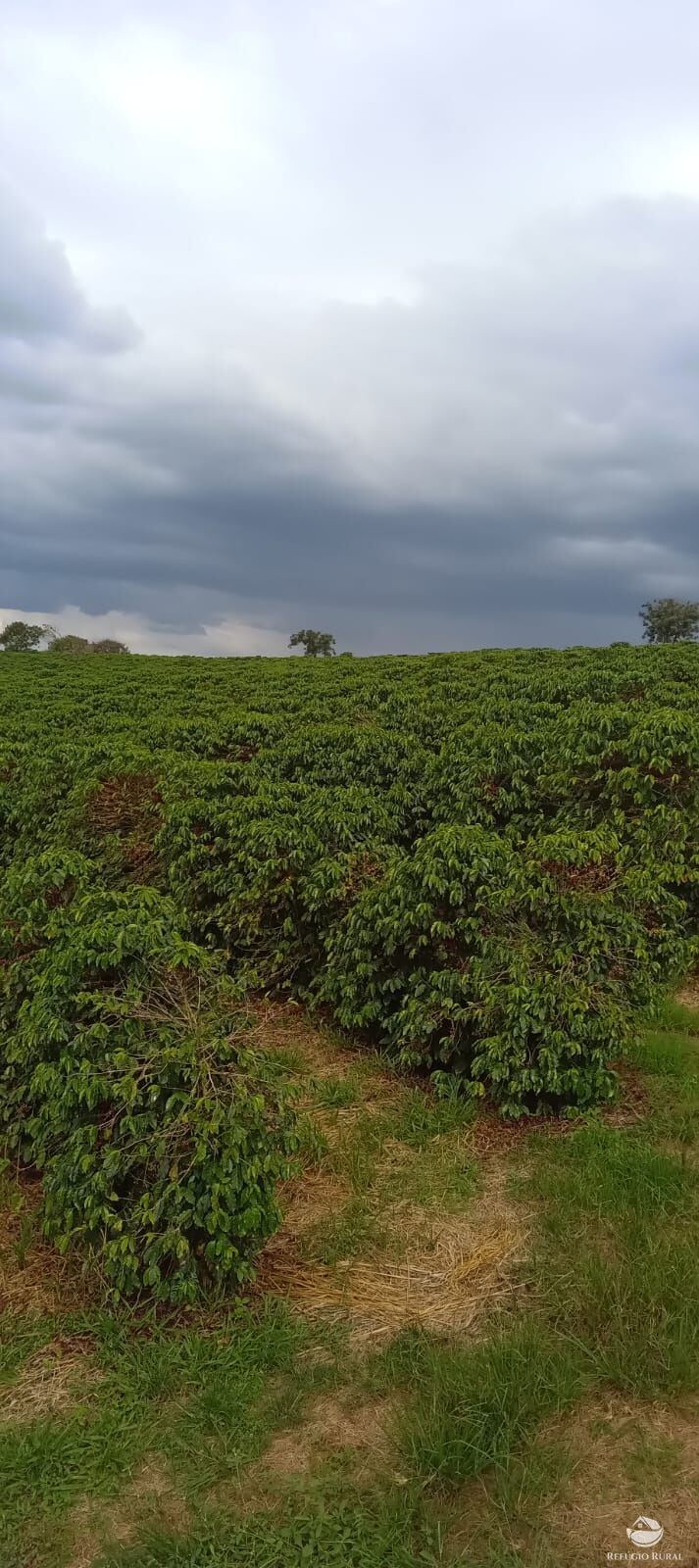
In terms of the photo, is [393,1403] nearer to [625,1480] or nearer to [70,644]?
[625,1480]

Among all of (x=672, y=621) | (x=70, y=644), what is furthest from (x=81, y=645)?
(x=672, y=621)

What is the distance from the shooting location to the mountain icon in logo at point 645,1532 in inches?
92.7

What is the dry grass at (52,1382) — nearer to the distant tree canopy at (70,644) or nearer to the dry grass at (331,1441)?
the dry grass at (331,1441)

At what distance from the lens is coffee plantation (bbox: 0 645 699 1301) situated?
335 centimetres

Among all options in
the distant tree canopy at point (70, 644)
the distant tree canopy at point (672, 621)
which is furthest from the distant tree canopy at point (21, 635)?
the distant tree canopy at point (672, 621)

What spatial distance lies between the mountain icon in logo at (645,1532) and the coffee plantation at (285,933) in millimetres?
1508

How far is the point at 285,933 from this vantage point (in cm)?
601

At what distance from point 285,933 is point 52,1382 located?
10.7ft

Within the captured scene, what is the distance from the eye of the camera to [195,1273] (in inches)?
127

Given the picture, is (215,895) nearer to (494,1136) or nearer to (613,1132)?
(494,1136)

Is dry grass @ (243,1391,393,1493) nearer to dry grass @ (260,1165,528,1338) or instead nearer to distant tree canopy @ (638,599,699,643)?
dry grass @ (260,1165,528,1338)

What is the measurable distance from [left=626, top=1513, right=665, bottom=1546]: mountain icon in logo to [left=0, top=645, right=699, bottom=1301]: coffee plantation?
151 centimetres

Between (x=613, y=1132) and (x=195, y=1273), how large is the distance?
235 cm

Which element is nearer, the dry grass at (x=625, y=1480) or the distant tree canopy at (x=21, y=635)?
the dry grass at (x=625, y=1480)
